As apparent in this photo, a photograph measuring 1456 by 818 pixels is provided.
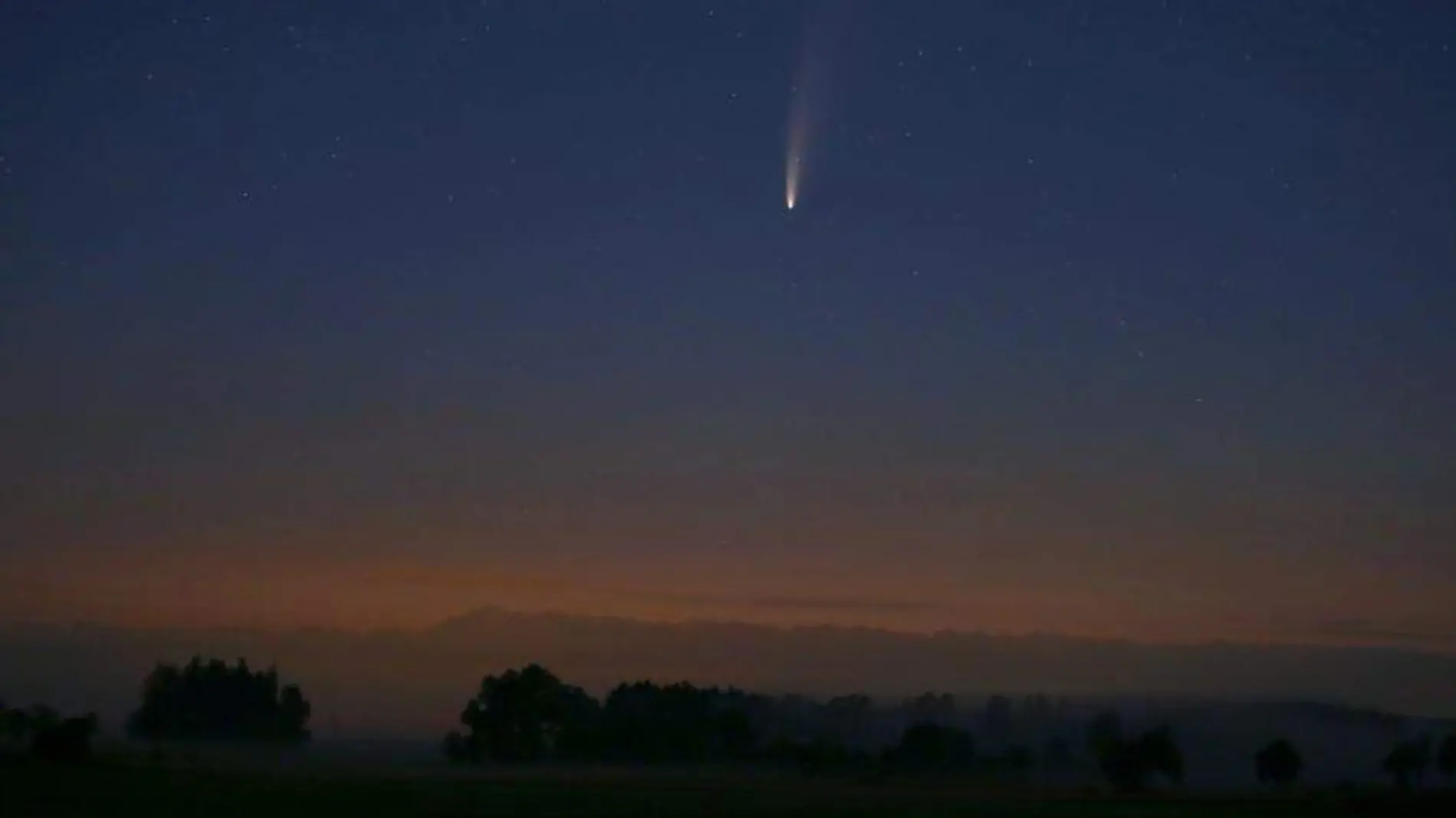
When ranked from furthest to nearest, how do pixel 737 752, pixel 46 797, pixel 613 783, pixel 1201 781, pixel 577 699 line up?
pixel 577 699, pixel 737 752, pixel 1201 781, pixel 613 783, pixel 46 797

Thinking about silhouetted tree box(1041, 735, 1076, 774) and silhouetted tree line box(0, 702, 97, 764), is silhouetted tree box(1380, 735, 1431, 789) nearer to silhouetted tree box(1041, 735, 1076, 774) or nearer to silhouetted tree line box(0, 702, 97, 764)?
silhouetted tree box(1041, 735, 1076, 774)

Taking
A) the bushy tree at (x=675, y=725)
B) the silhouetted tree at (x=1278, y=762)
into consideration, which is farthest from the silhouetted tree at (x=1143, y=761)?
the bushy tree at (x=675, y=725)

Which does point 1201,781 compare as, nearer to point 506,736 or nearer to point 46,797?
point 506,736

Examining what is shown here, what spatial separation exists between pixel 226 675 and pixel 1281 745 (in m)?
79.2

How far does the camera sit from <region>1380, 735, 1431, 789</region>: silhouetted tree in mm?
85938

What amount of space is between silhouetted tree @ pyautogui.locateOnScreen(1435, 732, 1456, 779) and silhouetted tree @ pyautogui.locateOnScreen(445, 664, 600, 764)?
1975 inches

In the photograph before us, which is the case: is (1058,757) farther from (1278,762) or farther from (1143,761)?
(1143,761)

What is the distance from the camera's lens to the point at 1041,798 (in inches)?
2352

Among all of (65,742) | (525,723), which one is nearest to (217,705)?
(525,723)

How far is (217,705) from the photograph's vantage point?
129m

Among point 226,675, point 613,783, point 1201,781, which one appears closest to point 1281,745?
point 1201,781

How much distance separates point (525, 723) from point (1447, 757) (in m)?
55.9

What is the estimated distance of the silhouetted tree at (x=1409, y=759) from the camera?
85938mm

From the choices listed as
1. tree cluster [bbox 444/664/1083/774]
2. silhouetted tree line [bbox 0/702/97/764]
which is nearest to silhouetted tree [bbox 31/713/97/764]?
silhouetted tree line [bbox 0/702/97/764]
